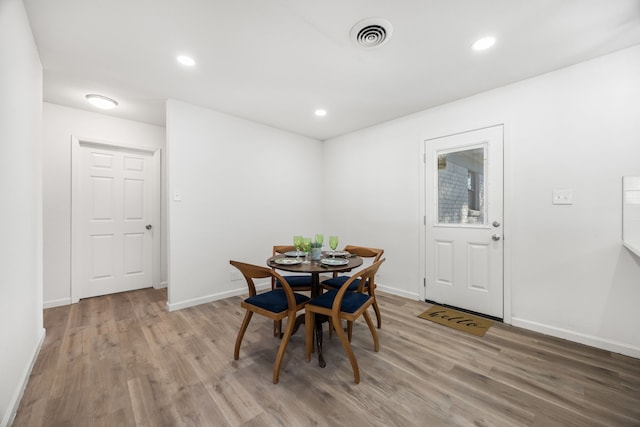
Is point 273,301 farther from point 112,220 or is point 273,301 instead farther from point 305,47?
point 112,220

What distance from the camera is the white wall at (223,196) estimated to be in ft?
10.2

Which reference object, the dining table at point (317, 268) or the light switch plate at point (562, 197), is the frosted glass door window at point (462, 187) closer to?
the light switch plate at point (562, 197)

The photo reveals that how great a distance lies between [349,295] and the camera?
7.04ft

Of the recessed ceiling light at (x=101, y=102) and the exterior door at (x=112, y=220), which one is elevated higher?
the recessed ceiling light at (x=101, y=102)

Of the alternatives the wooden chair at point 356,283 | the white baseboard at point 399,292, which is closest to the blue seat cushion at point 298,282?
the wooden chair at point 356,283

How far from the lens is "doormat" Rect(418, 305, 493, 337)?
2.55m

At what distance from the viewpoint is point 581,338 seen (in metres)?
2.27

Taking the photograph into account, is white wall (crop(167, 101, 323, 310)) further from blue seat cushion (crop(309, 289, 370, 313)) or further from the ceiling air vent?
the ceiling air vent

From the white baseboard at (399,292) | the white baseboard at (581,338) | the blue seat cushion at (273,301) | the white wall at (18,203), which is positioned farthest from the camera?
the white baseboard at (399,292)

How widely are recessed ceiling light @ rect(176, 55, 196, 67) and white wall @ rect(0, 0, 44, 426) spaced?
92 centimetres

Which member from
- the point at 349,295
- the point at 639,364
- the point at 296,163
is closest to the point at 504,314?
the point at 639,364

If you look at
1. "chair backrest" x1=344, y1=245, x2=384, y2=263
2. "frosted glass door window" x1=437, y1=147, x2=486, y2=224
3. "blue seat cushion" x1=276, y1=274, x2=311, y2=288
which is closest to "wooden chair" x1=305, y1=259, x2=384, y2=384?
"blue seat cushion" x1=276, y1=274, x2=311, y2=288

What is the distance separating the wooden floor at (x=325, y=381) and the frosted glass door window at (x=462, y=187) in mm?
1234

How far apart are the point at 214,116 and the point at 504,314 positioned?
13.8ft
